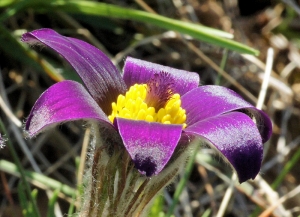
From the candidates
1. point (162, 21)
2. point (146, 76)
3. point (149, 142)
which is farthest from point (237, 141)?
point (162, 21)

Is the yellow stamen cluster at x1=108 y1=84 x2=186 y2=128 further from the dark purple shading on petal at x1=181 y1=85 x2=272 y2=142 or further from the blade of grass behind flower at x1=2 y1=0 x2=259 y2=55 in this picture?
the blade of grass behind flower at x1=2 y1=0 x2=259 y2=55

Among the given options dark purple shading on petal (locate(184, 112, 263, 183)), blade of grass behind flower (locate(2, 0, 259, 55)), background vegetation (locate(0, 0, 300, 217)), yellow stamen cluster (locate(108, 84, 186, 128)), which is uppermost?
blade of grass behind flower (locate(2, 0, 259, 55))

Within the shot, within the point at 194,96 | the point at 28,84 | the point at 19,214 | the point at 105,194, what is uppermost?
the point at 194,96

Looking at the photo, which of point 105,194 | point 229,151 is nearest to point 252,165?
point 229,151

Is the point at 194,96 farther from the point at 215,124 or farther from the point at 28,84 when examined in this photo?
the point at 28,84

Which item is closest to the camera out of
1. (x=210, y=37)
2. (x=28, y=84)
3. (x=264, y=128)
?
(x=264, y=128)

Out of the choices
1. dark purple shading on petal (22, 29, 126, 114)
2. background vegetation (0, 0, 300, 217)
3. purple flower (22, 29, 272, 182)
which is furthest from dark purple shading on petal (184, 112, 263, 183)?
background vegetation (0, 0, 300, 217)

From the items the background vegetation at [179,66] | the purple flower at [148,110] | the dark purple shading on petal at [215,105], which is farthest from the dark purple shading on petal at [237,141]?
the background vegetation at [179,66]
